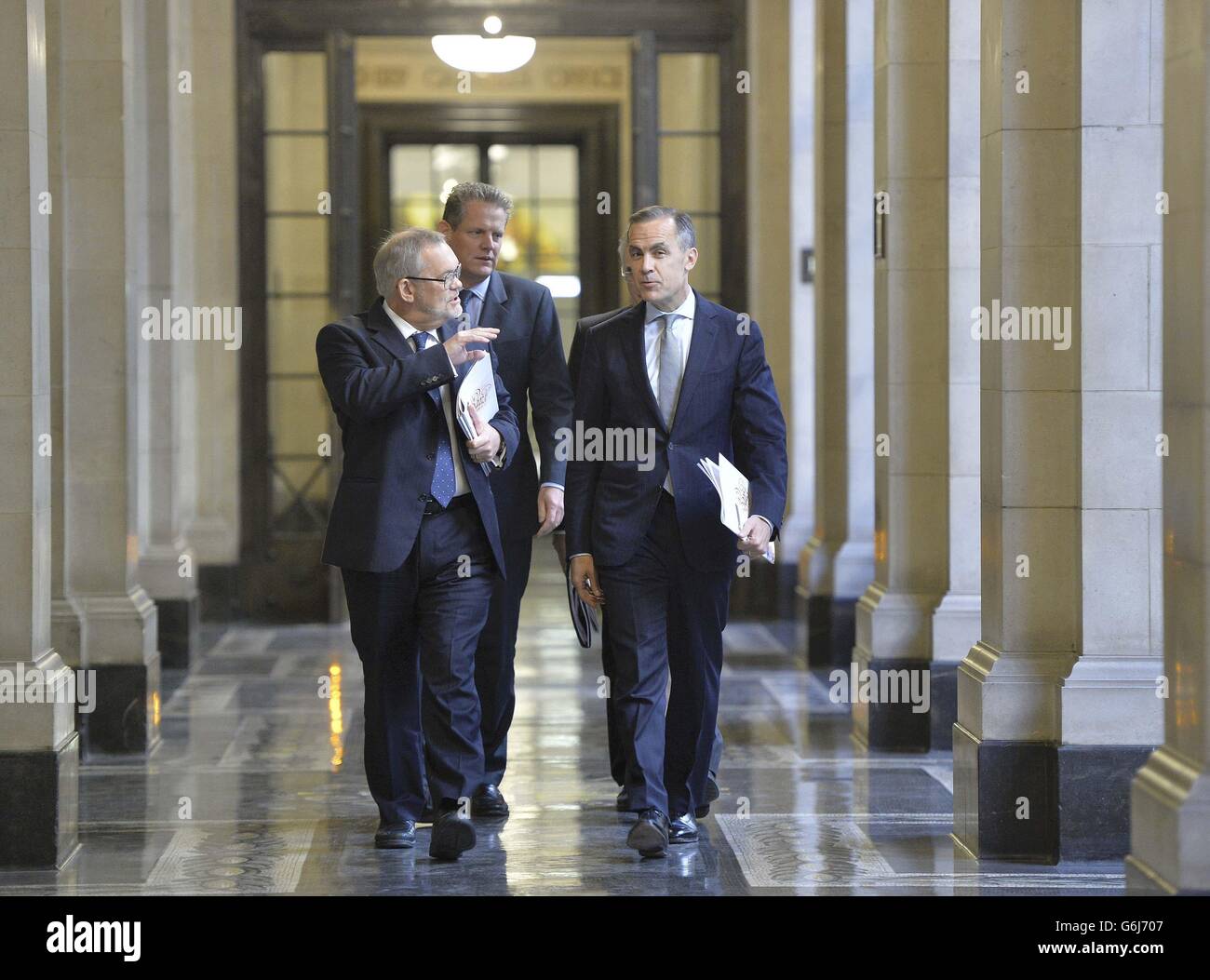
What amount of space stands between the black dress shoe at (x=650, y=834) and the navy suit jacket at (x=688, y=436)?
0.79 metres

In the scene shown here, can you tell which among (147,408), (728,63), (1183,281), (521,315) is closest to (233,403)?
(147,408)

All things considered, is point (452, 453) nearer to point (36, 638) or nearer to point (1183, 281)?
point (36, 638)

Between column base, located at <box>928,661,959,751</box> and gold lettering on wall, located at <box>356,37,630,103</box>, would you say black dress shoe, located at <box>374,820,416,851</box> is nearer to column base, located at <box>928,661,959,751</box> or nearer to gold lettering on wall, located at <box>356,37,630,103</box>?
column base, located at <box>928,661,959,751</box>

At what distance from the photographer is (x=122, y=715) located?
778 cm

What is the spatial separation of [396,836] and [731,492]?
1.56 meters

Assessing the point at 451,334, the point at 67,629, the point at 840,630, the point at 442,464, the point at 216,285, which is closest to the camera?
the point at 442,464

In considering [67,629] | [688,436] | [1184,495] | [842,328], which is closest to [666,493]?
[688,436]

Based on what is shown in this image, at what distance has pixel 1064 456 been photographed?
5852 mm

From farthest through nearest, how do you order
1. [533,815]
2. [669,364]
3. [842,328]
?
[842,328], [533,815], [669,364]

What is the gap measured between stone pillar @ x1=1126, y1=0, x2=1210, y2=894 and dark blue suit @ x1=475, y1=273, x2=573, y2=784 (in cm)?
235

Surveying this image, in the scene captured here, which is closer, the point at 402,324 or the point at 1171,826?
the point at 1171,826

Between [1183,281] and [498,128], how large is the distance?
12295 millimetres

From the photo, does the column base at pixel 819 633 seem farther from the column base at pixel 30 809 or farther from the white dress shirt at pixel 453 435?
the column base at pixel 30 809

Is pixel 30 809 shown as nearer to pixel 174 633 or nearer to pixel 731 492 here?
pixel 731 492
